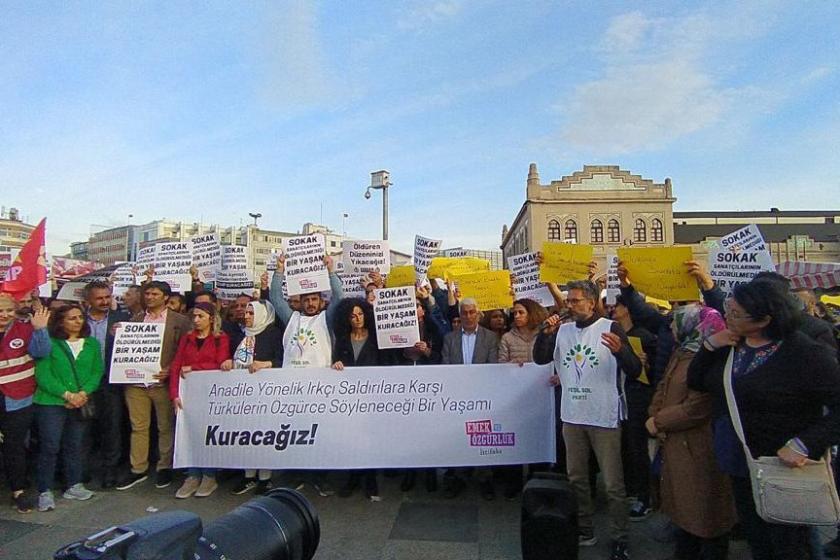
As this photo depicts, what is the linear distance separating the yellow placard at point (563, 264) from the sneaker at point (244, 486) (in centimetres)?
350

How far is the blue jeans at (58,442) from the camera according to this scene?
4906 millimetres

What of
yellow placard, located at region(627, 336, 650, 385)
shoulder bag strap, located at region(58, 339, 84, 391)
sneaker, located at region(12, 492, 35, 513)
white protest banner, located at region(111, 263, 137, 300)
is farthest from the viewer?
white protest banner, located at region(111, 263, 137, 300)

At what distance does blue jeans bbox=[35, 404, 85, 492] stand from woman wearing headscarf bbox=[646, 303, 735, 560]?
16.5 ft

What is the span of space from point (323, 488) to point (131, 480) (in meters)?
Answer: 1.95

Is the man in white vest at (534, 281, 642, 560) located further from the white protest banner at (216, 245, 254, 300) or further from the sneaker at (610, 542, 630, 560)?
the white protest banner at (216, 245, 254, 300)

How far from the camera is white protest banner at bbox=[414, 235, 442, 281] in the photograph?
24.5 ft

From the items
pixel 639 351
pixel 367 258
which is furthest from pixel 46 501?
pixel 639 351

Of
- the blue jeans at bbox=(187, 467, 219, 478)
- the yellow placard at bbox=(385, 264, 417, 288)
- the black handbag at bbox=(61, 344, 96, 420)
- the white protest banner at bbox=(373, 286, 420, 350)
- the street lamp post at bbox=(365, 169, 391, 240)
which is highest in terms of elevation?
the street lamp post at bbox=(365, 169, 391, 240)

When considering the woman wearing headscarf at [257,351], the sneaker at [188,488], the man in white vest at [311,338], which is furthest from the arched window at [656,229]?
the sneaker at [188,488]

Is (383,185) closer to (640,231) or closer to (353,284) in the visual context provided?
(353,284)

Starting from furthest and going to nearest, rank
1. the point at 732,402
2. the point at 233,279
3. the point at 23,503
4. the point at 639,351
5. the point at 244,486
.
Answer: the point at 233,279 < the point at 244,486 < the point at 23,503 < the point at 639,351 < the point at 732,402

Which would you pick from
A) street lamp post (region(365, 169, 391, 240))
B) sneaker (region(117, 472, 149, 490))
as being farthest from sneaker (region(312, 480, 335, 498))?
street lamp post (region(365, 169, 391, 240))

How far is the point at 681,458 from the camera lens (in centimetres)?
353

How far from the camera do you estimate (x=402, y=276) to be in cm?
685
